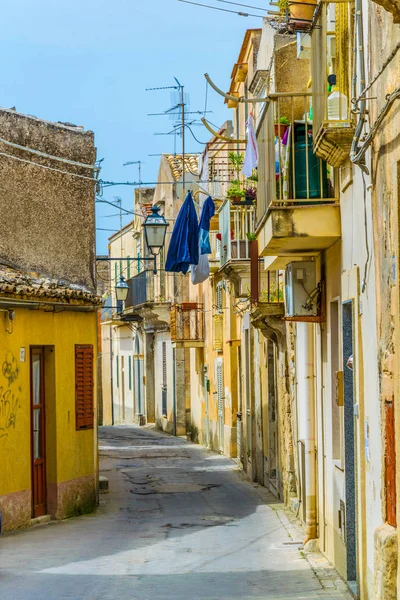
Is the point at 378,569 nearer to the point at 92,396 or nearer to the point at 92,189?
the point at 92,396

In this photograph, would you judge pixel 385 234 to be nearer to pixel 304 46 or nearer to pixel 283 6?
pixel 304 46

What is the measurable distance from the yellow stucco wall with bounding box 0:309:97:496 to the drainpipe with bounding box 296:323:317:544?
3.94 metres

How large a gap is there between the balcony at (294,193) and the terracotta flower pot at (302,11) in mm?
1600

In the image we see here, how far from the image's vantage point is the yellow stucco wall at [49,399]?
48.0ft

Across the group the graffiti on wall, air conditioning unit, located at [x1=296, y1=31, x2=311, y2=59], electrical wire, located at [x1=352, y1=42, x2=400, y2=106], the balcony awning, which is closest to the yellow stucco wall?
the graffiti on wall

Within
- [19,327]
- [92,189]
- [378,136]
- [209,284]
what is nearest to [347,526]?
[378,136]

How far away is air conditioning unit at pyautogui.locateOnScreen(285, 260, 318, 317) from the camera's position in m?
12.3

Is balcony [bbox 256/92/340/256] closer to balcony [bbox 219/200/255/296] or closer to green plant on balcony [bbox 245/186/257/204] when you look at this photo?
green plant on balcony [bbox 245/186/257/204]

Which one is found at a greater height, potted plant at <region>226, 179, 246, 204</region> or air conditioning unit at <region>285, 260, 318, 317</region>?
potted plant at <region>226, 179, 246, 204</region>

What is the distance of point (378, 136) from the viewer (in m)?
7.93

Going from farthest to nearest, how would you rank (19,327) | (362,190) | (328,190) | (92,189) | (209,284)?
(209,284) < (92,189) < (19,327) < (328,190) < (362,190)

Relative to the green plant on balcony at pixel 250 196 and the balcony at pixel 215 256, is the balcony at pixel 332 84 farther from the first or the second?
the balcony at pixel 215 256

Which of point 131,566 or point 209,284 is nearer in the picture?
point 131,566

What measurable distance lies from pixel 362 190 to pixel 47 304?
7502 mm
